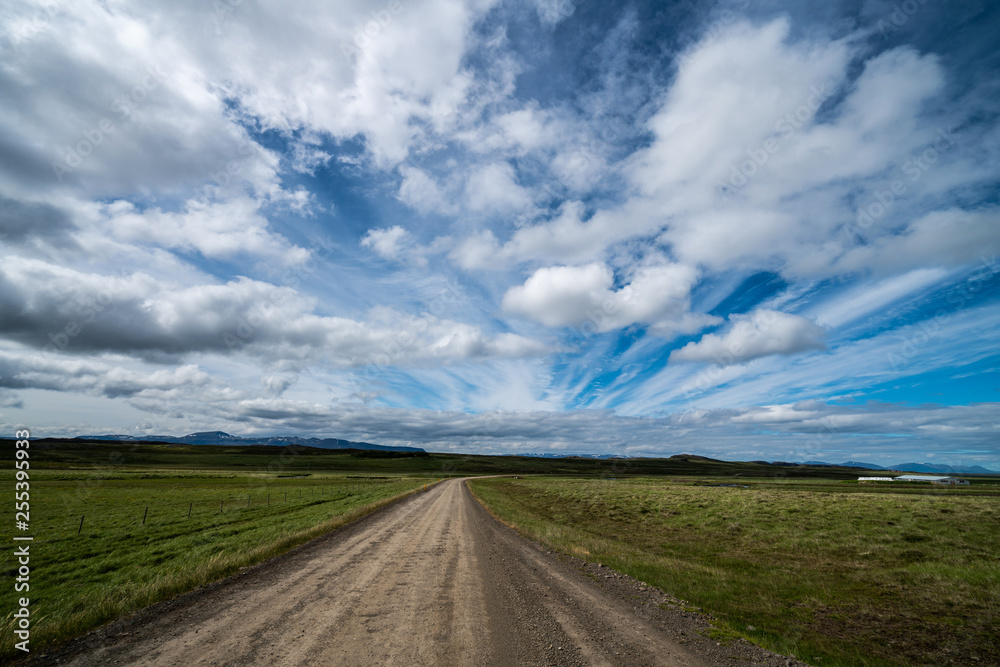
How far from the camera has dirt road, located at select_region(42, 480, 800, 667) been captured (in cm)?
739

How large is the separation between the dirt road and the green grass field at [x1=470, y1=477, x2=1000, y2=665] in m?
3.06

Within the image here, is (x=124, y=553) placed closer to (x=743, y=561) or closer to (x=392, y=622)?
(x=392, y=622)

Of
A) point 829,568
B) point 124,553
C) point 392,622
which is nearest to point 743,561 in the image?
point 829,568

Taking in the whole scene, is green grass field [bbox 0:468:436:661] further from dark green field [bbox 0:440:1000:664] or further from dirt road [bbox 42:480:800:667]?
dirt road [bbox 42:480:800:667]

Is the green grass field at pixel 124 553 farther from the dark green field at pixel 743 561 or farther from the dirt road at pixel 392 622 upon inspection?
the dirt road at pixel 392 622

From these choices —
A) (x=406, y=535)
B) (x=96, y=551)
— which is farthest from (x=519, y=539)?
(x=96, y=551)

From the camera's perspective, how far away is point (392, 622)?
9.01 m

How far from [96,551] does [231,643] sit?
20633 millimetres

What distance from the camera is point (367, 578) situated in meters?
12.8

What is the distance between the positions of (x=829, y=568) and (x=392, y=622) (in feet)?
62.9

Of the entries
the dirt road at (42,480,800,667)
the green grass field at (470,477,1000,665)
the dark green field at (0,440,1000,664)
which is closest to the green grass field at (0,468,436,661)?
the dark green field at (0,440,1000,664)

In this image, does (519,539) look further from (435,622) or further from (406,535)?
(435,622)

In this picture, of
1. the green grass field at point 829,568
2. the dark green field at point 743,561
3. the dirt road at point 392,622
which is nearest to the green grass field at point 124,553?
the dark green field at point 743,561

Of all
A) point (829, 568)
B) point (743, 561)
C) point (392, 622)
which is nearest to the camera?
point (392, 622)
